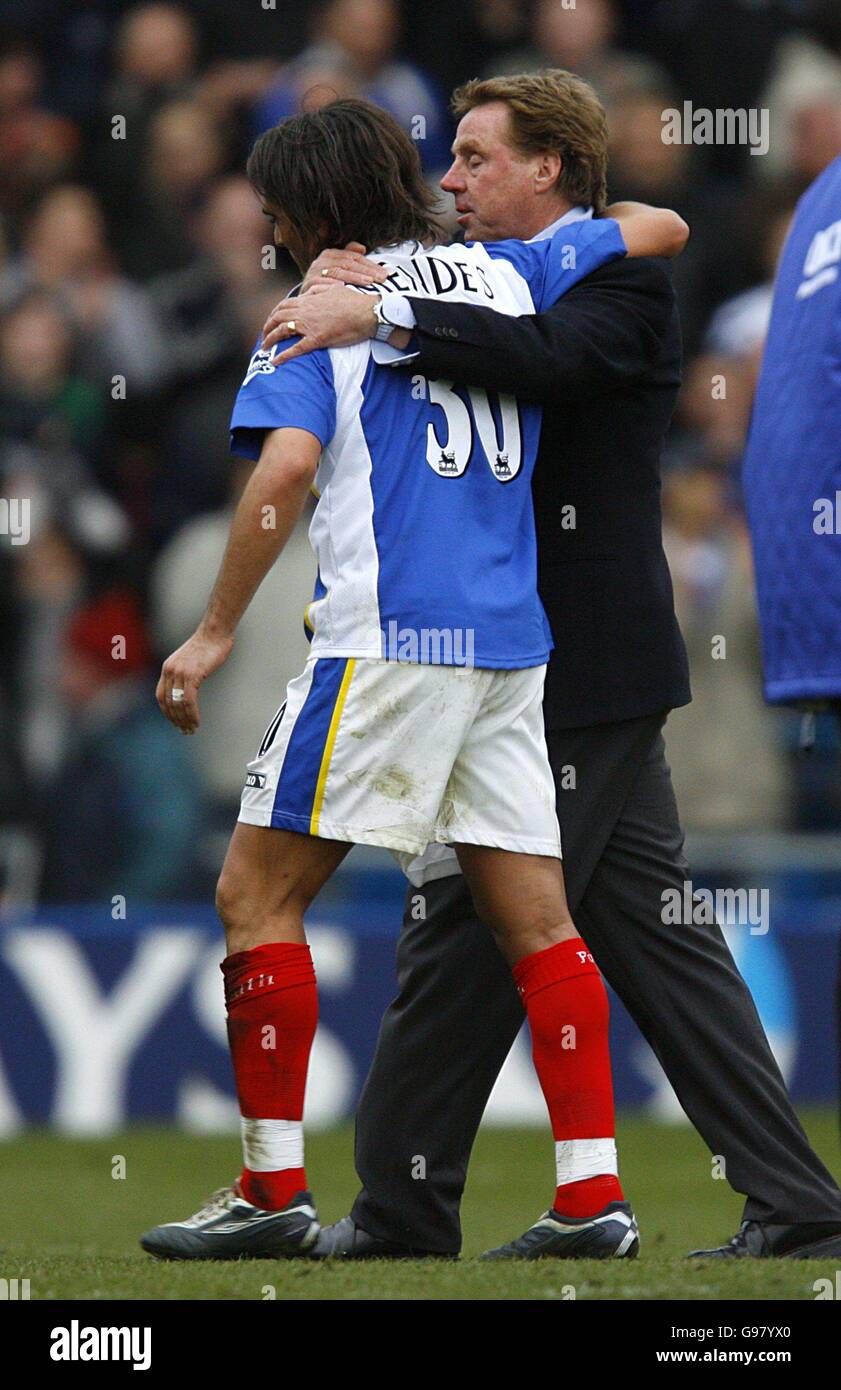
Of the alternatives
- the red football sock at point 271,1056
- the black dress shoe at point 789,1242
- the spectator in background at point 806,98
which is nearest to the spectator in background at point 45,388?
the spectator in background at point 806,98

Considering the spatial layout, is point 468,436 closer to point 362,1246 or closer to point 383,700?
point 383,700

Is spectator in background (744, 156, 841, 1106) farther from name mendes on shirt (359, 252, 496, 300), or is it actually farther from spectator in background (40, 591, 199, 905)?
spectator in background (40, 591, 199, 905)

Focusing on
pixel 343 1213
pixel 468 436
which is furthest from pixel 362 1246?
pixel 343 1213

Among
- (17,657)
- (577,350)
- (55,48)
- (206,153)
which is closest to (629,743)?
(577,350)

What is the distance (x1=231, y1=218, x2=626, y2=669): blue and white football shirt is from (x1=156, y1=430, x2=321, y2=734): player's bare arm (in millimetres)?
54

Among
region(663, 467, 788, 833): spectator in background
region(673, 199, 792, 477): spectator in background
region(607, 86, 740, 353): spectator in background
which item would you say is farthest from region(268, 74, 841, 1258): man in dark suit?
region(607, 86, 740, 353): spectator in background

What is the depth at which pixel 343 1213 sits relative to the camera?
216 inches

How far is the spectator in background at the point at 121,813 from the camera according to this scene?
7918mm

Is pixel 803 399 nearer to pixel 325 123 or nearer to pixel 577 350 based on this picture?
pixel 577 350

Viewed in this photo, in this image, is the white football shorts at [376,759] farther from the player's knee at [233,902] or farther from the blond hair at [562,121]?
the blond hair at [562,121]

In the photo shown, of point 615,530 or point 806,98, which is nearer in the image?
point 615,530

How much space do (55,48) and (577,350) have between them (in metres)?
7.28

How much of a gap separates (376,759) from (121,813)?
4715 mm

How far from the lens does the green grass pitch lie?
121 inches
